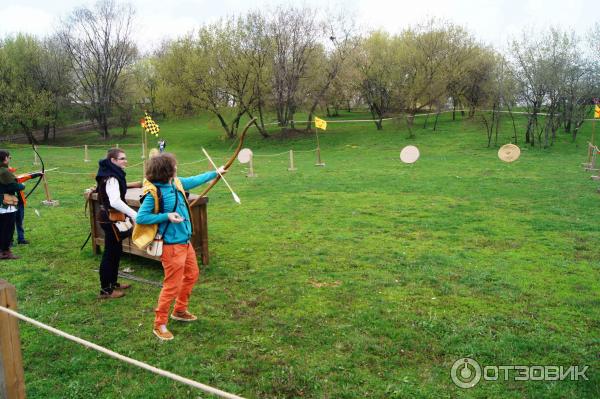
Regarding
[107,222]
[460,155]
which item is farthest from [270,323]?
[460,155]

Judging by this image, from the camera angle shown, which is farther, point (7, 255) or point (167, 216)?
point (7, 255)

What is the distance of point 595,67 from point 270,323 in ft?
95.0

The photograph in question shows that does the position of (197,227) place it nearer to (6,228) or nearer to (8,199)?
(8,199)

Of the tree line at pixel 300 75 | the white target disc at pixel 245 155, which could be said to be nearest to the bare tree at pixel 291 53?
the tree line at pixel 300 75

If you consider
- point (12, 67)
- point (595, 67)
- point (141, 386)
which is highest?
point (12, 67)

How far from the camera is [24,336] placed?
483 centimetres

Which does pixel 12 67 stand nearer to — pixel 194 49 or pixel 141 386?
pixel 194 49

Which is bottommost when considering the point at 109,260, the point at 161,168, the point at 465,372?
the point at 465,372

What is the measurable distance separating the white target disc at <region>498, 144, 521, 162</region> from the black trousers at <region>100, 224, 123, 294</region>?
480 inches

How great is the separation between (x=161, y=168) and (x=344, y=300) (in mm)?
2689

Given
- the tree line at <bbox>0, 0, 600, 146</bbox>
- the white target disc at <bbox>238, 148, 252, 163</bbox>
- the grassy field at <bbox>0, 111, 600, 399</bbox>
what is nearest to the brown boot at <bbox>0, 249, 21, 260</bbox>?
the grassy field at <bbox>0, 111, 600, 399</bbox>

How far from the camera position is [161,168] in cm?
456

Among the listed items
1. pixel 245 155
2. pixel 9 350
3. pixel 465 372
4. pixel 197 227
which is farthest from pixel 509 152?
pixel 9 350

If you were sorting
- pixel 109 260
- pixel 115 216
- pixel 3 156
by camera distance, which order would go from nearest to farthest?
pixel 115 216, pixel 109 260, pixel 3 156
